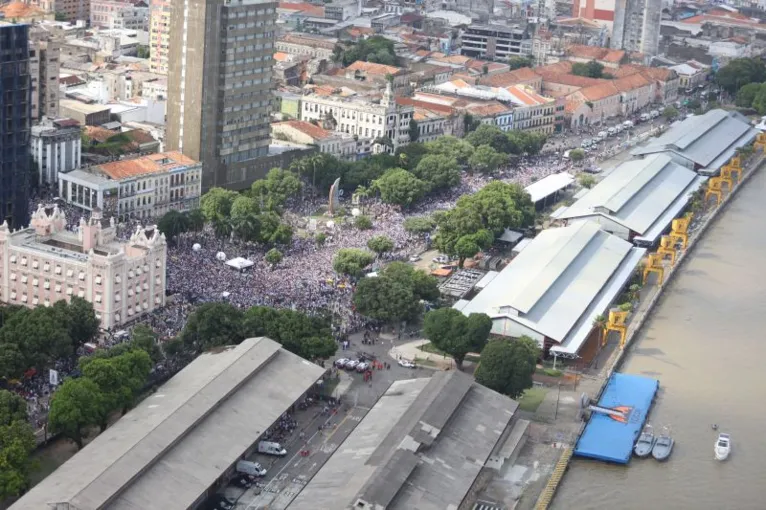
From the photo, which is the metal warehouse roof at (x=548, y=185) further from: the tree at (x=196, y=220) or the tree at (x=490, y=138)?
the tree at (x=196, y=220)

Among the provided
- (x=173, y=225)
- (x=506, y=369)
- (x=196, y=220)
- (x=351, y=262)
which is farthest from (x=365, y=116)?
(x=506, y=369)

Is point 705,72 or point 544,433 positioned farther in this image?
point 705,72

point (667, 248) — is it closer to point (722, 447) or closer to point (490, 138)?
point (490, 138)

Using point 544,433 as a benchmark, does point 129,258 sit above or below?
above

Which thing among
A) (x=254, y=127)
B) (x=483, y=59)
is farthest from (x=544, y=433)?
(x=483, y=59)

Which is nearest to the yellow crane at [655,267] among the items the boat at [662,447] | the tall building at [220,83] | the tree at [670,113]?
the boat at [662,447]

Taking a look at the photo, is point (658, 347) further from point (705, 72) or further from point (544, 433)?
point (705, 72)
